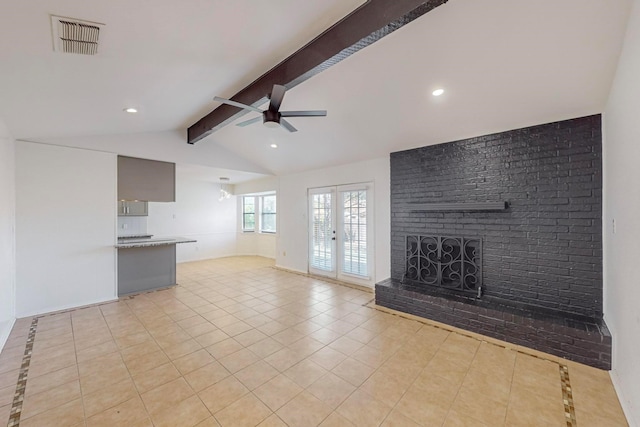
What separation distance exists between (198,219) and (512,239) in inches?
309

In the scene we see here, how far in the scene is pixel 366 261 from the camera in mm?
5051

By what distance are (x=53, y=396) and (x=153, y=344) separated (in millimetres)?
863

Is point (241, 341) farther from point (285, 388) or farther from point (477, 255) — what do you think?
point (477, 255)

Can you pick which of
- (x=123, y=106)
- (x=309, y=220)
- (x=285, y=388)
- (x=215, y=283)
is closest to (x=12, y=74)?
(x=123, y=106)

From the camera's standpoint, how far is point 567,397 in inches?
82.1

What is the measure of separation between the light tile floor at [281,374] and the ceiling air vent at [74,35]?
2.65 meters

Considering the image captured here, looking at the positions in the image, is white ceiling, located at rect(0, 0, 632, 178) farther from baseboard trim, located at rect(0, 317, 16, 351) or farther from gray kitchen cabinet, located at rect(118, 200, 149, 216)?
baseboard trim, located at rect(0, 317, 16, 351)

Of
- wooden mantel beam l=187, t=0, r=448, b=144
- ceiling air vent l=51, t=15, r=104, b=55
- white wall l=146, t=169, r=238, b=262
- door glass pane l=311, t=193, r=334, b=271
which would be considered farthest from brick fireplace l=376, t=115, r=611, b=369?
white wall l=146, t=169, r=238, b=262

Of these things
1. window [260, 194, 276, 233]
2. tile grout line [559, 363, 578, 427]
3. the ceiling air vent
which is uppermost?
the ceiling air vent

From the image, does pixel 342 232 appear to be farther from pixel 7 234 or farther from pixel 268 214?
pixel 7 234

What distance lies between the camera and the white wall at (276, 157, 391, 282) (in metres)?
4.72

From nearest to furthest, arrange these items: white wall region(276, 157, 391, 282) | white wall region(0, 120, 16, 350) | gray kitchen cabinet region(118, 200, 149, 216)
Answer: white wall region(0, 120, 16, 350) → white wall region(276, 157, 391, 282) → gray kitchen cabinet region(118, 200, 149, 216)

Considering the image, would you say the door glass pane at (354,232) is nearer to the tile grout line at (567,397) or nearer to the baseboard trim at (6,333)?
the tile grout line at (567,397)

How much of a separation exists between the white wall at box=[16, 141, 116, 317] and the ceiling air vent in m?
3.01
